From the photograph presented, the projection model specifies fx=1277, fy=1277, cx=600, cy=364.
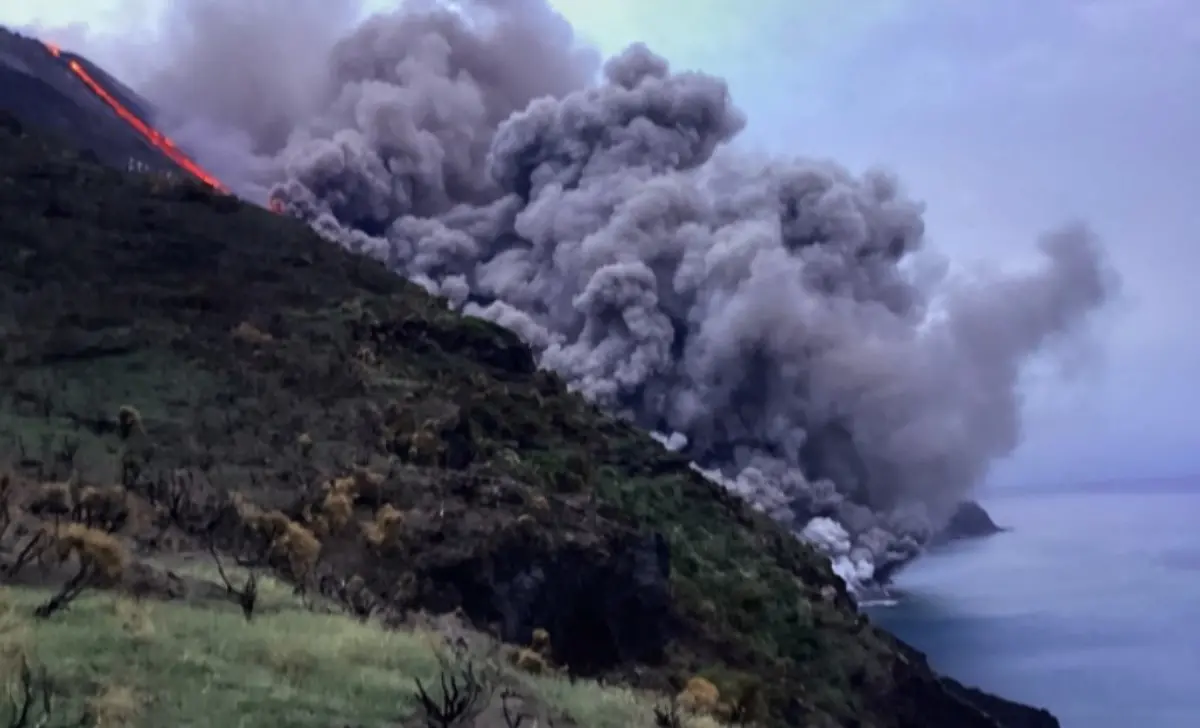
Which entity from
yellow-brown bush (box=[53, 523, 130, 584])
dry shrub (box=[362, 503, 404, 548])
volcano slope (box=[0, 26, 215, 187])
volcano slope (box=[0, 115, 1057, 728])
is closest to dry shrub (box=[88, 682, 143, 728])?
volcano slope (box=[0, 115, 1057, 728])

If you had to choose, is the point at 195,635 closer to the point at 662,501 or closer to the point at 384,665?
the point at 384,665

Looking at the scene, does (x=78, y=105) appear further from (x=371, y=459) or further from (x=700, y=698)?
(x=700, y=698)

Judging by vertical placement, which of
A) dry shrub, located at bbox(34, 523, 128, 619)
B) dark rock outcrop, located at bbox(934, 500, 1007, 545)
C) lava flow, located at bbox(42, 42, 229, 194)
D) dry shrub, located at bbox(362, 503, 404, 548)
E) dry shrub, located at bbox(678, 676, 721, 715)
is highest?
lava flow, located at bbox(42, 42, 229, 194)

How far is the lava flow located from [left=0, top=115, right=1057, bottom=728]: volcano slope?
1322 inches

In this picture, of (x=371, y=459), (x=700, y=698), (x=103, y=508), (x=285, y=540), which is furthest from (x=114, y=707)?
(x=371, y=459)

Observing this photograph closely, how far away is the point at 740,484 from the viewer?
74562 mm

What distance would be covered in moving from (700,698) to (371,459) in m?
10.4

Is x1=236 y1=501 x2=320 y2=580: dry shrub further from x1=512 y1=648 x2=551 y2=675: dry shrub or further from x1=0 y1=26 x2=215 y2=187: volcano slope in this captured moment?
x1=0 y1=26 x2=215 y2=187: volcano slope

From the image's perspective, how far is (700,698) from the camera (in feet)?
60.2

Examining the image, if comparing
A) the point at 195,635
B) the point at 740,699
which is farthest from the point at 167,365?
the point at 195,635

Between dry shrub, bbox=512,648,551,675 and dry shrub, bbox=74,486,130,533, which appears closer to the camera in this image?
dry shrub, bbox=512,648,551,675

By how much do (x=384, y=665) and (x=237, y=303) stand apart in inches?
1147

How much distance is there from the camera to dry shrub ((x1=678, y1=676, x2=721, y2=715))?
54.2 ft

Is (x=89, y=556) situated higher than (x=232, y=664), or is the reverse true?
(x=89, y=556)
